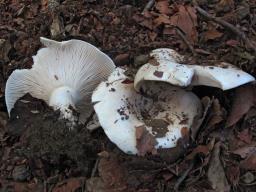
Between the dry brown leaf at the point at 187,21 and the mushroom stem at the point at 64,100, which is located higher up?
the dry brown leaf at the point at 187,21

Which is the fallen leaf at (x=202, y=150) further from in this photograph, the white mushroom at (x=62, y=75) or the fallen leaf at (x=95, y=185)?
the white mushroom at (x=62, y=75)

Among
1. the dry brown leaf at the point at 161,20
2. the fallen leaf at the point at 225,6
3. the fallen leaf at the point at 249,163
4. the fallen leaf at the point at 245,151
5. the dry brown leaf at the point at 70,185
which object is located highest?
the fallen leaf at the point at 225,6

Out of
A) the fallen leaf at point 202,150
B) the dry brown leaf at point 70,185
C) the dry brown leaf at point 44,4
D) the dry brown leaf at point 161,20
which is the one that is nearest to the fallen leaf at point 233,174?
the fallen leaf at point 202,150

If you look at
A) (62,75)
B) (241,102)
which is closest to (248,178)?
(241,102)

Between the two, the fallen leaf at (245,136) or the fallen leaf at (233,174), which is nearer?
the fallen leaf at (233,174)

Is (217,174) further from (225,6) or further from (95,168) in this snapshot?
(225,6)

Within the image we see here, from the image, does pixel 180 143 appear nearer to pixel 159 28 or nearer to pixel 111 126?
pixel 111 126

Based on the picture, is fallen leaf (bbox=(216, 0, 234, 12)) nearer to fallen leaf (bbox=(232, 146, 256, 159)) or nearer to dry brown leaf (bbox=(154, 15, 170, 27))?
dry brown leaf (bbox=(154, 15, 170, 27))

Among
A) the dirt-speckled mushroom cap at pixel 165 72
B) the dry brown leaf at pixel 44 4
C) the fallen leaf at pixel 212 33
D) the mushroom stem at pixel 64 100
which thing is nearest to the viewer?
the dirt-speckled mushroom cap at pixel 165 72
